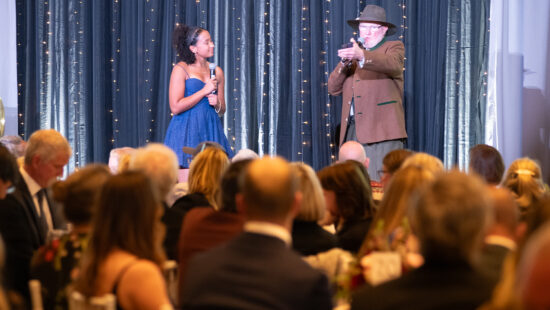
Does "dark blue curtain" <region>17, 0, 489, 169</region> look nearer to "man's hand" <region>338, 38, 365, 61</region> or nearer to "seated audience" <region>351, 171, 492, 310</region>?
"man's hand" <region>338, 38, 365, 61</region>

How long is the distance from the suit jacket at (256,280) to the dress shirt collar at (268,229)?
1cm

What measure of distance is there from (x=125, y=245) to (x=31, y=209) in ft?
3.40

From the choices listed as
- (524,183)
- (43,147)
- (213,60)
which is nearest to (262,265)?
(43,147)

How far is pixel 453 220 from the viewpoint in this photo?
1.46 metres

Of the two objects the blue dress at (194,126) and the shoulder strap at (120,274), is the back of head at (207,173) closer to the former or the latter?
the shoulder strap at (120,274)

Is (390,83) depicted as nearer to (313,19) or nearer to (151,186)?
(313,19)

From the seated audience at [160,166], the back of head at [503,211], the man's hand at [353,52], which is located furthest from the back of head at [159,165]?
the man's hand at [353,52]

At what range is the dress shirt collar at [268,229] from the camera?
67.2 inches

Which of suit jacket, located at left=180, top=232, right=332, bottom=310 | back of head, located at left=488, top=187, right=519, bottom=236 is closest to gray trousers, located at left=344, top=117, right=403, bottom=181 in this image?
back of head, located at left=488, top=187, right=519, bottom=236

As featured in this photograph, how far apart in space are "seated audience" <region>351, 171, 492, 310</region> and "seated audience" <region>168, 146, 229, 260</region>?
1.46 meters

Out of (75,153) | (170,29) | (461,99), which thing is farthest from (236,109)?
(461,99)

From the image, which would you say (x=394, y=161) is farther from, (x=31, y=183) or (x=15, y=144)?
(x=15, y=144)

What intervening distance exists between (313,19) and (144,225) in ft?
15.4

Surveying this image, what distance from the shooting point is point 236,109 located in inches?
263
